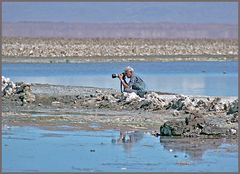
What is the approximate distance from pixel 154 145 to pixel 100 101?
6.35 m

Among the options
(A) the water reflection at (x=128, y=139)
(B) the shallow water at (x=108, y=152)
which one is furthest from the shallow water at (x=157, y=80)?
(B) the shallow water at (x=108, y=152)

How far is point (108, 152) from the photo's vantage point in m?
12.3

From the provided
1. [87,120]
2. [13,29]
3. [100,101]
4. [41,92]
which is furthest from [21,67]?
[13,29]

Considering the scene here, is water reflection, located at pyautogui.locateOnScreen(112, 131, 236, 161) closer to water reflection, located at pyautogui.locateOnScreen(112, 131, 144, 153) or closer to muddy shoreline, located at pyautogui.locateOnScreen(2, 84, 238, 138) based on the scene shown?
water reflection, located at pyautogui.locateOnScreen(112, 131, 144, 153)

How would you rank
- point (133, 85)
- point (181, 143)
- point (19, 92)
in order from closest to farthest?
point (181, 143)
point (133, 85)
point (19, 92)

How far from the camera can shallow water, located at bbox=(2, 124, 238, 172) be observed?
36.6 feet

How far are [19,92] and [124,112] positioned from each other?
148 inches

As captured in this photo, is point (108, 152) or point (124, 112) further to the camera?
point (124, 112)

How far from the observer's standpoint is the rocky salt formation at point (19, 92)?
19.8m

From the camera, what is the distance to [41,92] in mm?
22078

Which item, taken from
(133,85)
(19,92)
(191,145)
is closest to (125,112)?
(133,85)

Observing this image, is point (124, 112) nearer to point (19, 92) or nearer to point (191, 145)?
point (19, 92)

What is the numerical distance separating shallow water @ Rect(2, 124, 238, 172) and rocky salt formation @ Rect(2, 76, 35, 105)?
17.4 ft

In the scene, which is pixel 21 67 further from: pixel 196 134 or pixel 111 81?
pixel 196 134
